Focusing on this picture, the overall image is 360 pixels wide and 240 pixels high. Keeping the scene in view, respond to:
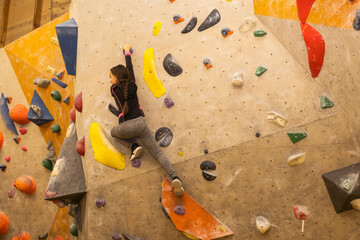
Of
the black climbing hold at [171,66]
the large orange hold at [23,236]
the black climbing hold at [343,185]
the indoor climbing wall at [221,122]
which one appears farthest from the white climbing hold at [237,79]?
the large orange hold at [23,236]

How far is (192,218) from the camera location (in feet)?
11.2

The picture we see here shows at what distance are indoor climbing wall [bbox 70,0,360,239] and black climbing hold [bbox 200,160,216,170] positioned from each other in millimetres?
34

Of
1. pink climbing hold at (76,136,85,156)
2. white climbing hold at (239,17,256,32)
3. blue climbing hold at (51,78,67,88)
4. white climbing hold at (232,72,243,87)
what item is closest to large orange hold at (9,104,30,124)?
blue climbing hold at (51,78,67,88)

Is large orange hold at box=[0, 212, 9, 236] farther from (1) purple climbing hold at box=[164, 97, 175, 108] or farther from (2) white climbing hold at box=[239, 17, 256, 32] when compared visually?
(2) white climbing hold at box=[239, 17, 256, 32]

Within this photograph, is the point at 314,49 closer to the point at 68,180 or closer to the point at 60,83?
the point at 68,180

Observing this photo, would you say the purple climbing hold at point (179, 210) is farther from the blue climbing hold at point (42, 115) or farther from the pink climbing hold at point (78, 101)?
the blue climbing hold at point (42, 115)

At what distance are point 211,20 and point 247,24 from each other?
31 cm

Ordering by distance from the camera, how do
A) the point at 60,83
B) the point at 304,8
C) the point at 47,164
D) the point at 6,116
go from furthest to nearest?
the point at 6,116 → the point at 60,83 → the point at 47,164 → the point at 304,8

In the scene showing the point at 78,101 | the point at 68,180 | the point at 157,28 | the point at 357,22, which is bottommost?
the point at 68,180

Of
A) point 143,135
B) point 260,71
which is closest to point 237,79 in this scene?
point 260,71

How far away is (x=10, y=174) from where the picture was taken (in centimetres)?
461

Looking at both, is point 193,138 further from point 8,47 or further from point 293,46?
point 8,47

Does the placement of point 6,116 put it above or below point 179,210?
below

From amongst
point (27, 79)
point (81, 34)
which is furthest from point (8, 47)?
point (81, 34)
